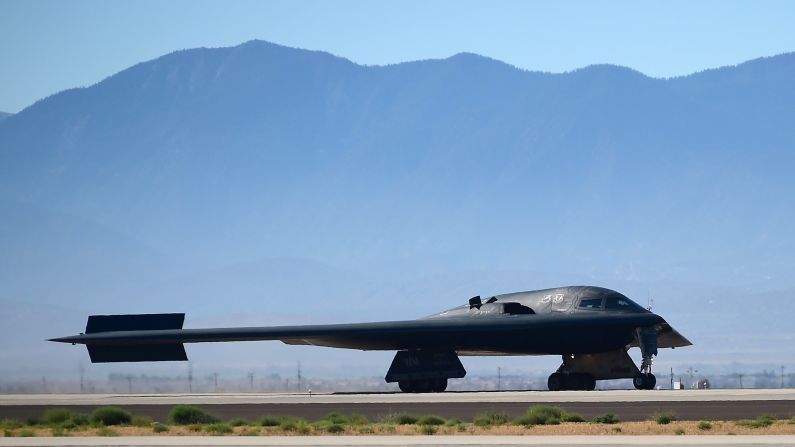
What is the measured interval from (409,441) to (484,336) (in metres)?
24.8

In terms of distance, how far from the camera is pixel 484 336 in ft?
178

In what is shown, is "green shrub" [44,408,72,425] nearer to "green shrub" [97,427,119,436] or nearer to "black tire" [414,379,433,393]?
"green shrub" [97,427,119,436]

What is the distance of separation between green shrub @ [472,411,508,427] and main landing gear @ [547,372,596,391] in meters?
19.7

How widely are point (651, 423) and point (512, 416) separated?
14.8 feet

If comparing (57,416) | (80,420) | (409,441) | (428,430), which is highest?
(57,416)

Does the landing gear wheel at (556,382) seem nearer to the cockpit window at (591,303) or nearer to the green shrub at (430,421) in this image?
the cockpit window at (591,303)

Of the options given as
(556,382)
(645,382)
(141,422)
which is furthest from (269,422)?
(556,382)

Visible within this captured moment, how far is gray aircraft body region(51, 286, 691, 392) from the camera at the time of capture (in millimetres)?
53281

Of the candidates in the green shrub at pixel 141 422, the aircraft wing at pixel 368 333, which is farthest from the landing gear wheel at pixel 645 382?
the green shrub at pixel 141 422

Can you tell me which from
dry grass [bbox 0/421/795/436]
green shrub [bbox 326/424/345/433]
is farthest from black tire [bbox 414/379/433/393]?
green shrub [bbox 326/424/345/433]

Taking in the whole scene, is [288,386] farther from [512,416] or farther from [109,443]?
[109,443]

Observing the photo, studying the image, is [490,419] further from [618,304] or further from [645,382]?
[618,304]

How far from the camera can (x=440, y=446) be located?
2828 cm

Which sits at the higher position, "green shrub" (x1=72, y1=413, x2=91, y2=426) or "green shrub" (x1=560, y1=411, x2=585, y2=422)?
"green shrub" (x1=72, y1=413, x2=91, y2=426)
